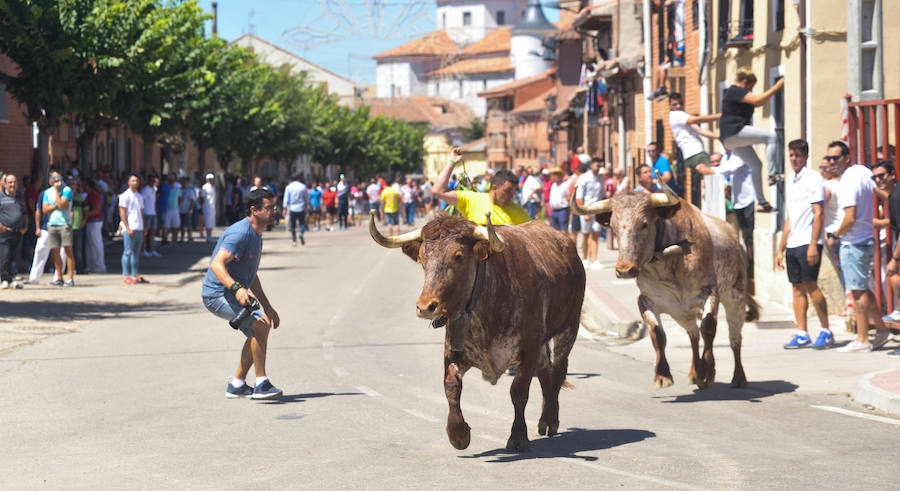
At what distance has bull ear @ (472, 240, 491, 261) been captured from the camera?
298 inches

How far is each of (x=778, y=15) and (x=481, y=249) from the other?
13215 millimetres

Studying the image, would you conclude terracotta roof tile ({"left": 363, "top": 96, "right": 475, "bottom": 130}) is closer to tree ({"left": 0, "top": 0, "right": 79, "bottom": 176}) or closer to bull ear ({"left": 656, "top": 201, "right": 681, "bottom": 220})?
tree ({"left": 0, "top": 0, "right": 79, "bottom": 176})

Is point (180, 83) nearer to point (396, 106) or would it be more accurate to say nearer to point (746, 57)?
point (746, 57)

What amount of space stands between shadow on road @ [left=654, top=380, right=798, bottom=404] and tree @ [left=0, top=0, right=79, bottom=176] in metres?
17.9

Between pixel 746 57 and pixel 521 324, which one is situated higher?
pixel 746 57

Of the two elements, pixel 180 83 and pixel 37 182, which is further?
pixel 180 83

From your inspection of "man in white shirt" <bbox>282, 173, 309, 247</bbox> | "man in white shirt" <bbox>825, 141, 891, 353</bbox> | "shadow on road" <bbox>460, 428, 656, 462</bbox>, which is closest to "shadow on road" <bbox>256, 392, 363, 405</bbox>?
"shadow on road" <bbox>460, 428, 656, 462</bbox>

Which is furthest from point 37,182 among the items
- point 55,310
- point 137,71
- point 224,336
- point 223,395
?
point 223,395

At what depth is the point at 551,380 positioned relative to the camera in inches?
336

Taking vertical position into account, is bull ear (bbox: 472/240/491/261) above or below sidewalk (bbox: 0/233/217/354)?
above

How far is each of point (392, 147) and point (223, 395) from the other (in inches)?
4460

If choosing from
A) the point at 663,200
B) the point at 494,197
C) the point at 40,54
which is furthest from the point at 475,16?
the point at 663,200

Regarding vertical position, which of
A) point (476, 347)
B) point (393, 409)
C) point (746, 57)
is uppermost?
point (746, 57)

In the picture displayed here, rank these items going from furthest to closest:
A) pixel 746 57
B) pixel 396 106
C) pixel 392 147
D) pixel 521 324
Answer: pixel 396 106 < pixel 392 147 < pixel 746 57 < pixel 521 324
